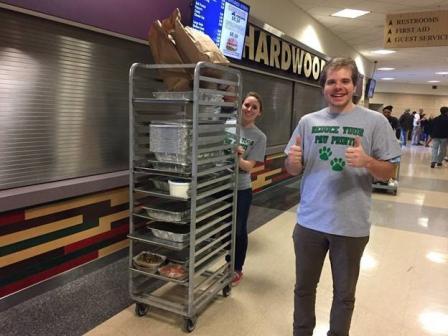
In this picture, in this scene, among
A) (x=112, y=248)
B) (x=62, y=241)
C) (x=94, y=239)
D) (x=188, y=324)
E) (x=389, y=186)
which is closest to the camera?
(x=188, y=324)

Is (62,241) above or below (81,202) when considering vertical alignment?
below

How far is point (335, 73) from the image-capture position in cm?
181

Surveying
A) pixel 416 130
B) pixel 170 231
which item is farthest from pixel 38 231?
pixel 416 130

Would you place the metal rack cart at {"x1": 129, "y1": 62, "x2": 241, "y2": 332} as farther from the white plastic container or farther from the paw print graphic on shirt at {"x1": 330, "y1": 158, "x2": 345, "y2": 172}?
the paw print graphic on shirt at {"x1": 330, "y1": 158, "x2": 345, "y2": 172}

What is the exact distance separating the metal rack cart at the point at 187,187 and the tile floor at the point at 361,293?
14cm

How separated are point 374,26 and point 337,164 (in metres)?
7.00

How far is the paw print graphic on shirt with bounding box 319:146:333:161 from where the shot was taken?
189 centimetres

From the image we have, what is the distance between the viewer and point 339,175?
1865 millimetres

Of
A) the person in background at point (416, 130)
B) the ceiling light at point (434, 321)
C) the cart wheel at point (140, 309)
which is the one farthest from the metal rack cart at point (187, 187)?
the person in background at point (416, 130)

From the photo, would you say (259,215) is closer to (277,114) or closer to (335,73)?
(277,114)

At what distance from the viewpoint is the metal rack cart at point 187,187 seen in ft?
7.50

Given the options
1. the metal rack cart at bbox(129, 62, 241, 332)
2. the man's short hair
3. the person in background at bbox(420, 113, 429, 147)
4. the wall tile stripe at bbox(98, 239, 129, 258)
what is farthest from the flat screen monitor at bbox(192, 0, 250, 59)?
the person in background at bbox(420, 113, 429, 147)

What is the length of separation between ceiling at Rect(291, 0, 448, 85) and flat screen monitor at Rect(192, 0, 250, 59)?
2223 mm

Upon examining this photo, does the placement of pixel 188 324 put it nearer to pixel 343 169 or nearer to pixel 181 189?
pixel 181 189
